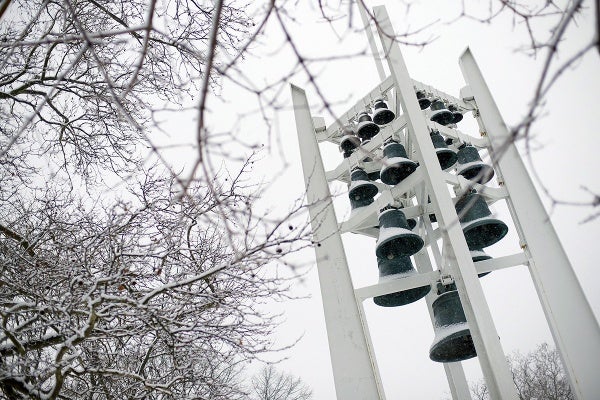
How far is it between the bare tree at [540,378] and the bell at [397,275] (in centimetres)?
2370

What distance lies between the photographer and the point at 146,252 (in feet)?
13.2

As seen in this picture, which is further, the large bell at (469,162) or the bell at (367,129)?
the bell at (367,129)

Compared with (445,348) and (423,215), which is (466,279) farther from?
(423,215)

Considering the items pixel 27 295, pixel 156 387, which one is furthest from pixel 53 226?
pixel 156 387

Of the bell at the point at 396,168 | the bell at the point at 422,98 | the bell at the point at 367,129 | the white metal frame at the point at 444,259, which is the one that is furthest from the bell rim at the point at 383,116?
the bell at the point at 396,168

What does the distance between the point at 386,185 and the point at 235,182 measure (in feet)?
7.51

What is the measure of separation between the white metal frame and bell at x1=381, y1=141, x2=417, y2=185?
7.3 inches

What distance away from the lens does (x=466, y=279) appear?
12.1ft

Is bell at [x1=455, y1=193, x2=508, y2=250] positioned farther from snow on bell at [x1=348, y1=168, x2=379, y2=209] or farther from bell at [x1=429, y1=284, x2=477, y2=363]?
snow on bell at [x1=348, y1=168, x2=379, y2=209]

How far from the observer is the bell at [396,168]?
16.2 ft

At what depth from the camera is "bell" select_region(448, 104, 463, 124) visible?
565cm

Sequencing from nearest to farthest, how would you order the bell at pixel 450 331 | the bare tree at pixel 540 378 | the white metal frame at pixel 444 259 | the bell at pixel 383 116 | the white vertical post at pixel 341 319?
the white metal frame at pixel 444 259
the white vertical post at pixel 341 319
the bell at pixel 450 331
the bell at pixel 383 116
the bare tree at pixel 540 378

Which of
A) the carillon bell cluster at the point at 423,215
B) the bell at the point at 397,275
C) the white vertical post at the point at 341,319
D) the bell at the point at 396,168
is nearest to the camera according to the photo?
the white vertical post at the point at 341,319

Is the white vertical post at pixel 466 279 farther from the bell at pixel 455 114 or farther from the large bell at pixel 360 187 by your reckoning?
the bell at pixel 455 114
